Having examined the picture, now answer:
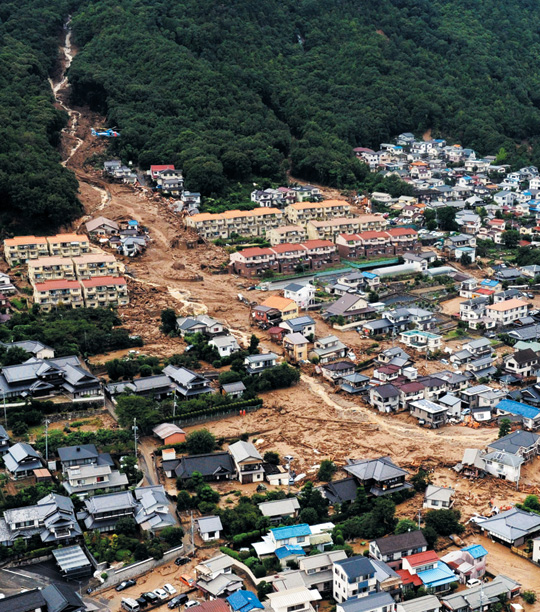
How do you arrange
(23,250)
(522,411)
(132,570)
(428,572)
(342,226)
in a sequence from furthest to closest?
(342,226)
(23,250)
(522,411)
(132,570)
(428,572)

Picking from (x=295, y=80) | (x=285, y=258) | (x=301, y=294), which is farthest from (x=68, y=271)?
(x=295, y=80)

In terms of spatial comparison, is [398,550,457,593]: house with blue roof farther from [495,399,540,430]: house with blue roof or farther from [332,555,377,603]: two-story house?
[495,399,540,430]: house with blue roof

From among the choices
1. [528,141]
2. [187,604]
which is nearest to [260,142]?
[528,141]

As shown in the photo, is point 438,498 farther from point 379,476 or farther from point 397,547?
point 397,547

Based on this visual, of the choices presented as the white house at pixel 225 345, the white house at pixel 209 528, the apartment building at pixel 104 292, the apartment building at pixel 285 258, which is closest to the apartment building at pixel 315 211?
the apartment building at pixel 285 258

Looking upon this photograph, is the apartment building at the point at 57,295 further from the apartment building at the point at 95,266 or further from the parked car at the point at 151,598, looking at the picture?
the parked car at the point at 151,598

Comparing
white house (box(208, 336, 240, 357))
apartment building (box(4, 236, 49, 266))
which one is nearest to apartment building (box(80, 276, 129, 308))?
apartment building (box(4, 236, 49, 266))
